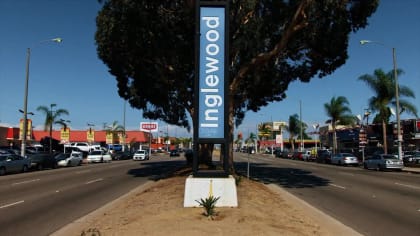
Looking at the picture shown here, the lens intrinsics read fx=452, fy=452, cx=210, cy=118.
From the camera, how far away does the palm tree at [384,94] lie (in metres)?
46.5

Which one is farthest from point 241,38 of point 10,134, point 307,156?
point 10,134

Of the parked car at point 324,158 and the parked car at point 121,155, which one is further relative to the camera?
the parked car at point 121,155

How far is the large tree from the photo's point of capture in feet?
64.1

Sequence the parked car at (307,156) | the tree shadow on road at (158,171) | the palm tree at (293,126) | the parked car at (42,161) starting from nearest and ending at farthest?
the tree shadow on road at (158,171)
the parked car at (42,161)
the parked car at (307,156)
the palm tree at (293,126)

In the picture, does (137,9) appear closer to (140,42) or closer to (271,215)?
(140,42)

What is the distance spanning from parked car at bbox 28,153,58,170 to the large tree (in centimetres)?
1610

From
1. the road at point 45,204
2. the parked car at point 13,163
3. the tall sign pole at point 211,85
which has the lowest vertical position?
the road at point 45,204

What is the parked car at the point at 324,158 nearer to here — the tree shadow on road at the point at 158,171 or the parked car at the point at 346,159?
the parked car at the point at 346,159

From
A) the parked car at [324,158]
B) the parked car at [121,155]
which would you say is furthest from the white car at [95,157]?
the parked car at [324,158]

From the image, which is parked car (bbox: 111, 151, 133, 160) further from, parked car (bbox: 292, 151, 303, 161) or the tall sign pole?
the tall sign pole

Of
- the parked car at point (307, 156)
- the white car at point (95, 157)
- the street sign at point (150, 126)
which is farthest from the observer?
the street sign at point (150, 126)

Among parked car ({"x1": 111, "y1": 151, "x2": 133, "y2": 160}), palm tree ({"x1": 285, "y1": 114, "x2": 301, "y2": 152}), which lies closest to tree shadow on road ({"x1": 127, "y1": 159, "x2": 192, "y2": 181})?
parked car ({"x1": 111, "y1": 151, "x2": 133, "y2": 160})

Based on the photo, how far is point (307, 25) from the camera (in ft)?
66.8

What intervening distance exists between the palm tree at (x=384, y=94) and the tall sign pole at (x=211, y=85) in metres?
38.4
